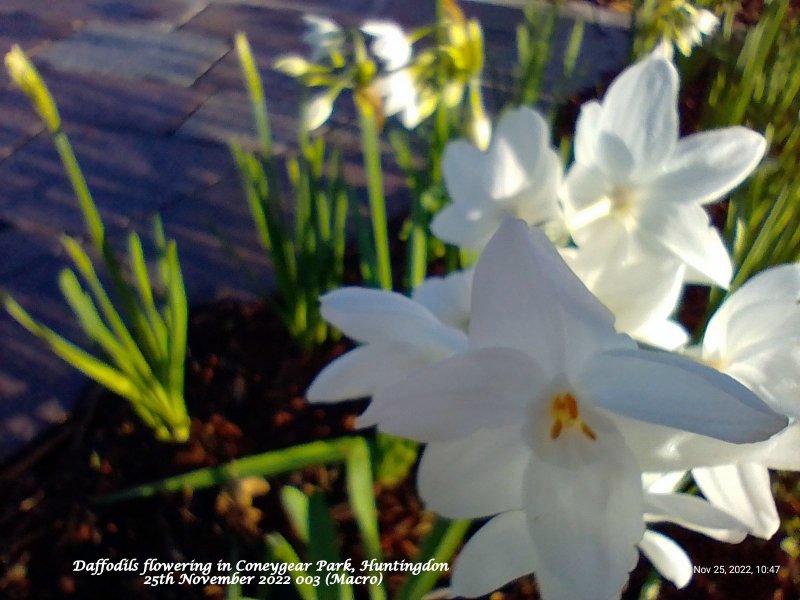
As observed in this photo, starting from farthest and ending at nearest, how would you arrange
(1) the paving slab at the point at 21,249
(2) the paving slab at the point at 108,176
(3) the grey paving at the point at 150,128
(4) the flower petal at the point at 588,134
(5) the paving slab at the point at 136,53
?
(5) the paving slab at the point at 136,53
(2) the paving slab at the point at 108,176
(1) the paving slab at the point at 21,249
(3) the grey paving at the point at 150,128
(4) the flower petal at the point at 588,134

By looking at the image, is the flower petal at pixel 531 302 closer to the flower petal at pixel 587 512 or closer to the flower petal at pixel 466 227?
the flower petal at pixel 587 512

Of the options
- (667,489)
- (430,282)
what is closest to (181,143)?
(430,282)

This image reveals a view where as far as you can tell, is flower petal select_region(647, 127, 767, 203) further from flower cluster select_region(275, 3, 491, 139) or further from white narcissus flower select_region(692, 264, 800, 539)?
flower cluster select_region(275, 3, 491, 139)

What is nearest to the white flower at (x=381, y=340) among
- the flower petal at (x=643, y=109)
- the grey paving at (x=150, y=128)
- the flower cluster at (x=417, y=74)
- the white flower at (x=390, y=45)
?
the flower petal at (x=643, y=109)

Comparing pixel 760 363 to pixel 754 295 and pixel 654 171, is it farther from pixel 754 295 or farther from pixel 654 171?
pixel 654 171

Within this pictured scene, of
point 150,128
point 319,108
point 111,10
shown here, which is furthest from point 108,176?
point 111,10

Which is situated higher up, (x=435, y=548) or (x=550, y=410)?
(x=550, y=410)

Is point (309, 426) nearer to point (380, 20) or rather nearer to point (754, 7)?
point (380, 20)
